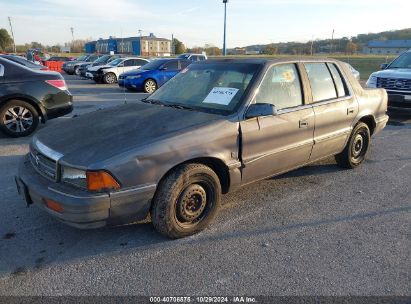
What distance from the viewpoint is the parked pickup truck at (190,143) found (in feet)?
9.35

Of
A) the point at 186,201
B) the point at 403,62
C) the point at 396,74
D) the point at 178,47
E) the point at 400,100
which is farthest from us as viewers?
the point at 178,47

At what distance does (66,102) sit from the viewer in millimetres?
7250

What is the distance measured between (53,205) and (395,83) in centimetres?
903

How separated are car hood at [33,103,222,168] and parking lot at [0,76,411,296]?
2.79 ft

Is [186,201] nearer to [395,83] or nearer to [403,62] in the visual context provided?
[395,83]

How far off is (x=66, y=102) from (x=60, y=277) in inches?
205

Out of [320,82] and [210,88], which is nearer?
[210,88]

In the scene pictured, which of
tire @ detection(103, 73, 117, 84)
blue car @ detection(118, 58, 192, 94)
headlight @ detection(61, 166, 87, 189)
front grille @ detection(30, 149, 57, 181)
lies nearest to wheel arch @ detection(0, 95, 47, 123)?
front grille @ detection(30, 149, 57, 181)

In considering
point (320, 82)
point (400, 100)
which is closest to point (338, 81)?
point (320, 82)

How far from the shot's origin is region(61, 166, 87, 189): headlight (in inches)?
111

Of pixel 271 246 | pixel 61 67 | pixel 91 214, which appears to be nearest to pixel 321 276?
pixel 271 246

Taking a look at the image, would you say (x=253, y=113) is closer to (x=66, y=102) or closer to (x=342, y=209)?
(x=342, y=209)

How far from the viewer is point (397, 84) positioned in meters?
9.10

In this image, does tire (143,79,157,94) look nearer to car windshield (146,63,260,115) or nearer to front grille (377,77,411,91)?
front grille (377,77,411,91)
